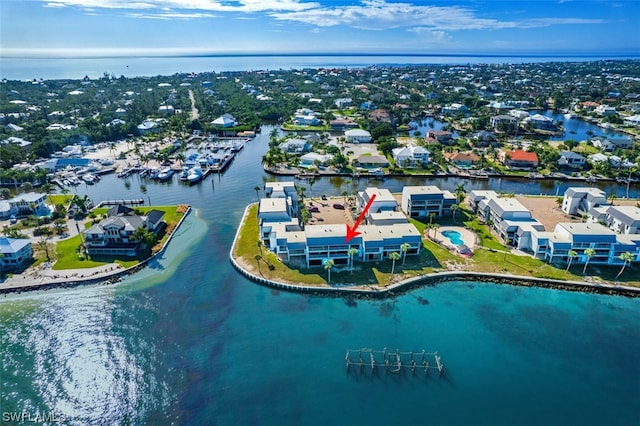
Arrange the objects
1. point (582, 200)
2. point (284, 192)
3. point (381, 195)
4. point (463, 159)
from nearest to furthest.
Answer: point (381, 195), point (582, 200), point (284, 192), point (463, 159)

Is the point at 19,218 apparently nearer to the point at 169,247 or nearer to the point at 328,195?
the point at 169,247

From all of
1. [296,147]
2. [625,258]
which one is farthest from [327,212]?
[296,147]

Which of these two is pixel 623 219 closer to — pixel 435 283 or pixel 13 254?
pixel 435 283

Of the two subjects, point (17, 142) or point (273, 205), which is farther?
point (17, 142)

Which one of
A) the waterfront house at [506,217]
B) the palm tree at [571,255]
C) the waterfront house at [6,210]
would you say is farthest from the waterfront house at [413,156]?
the waterfront house at [6,210]

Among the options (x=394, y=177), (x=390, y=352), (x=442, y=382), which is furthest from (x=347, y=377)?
(x=394, y=177)
